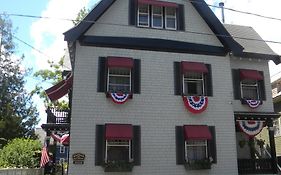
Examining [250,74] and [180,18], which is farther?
[250,74]

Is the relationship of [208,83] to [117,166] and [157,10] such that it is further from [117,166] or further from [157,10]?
[117,166]

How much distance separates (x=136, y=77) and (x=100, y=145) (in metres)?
3.60

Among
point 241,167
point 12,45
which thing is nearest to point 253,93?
point 241,167

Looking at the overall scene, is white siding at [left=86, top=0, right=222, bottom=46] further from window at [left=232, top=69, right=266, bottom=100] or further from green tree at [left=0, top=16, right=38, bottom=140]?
green tree at [left=0, top=16, right=38, bottom=140]

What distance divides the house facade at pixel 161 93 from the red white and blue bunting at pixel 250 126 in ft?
0.19

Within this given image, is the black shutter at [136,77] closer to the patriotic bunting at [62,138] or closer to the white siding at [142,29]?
the white siding at [142,29]

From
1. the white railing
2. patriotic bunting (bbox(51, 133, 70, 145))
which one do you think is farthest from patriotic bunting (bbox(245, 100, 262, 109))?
the white railing

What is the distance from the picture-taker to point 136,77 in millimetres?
17062

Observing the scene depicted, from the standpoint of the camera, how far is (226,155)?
17.5 meters

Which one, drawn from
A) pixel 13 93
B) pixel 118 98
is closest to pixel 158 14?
pixel 118 98

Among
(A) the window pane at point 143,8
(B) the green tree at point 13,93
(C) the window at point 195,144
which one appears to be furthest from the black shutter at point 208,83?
(B) the green tree at point 13,93

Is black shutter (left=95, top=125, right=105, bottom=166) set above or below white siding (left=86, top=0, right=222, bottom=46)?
below

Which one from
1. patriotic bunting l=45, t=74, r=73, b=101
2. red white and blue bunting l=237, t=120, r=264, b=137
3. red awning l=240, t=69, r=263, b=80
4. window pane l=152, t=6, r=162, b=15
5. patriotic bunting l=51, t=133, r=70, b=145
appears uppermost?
window pane l=152, t=6, r=162, b=15

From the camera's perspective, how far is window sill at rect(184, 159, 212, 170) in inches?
653
